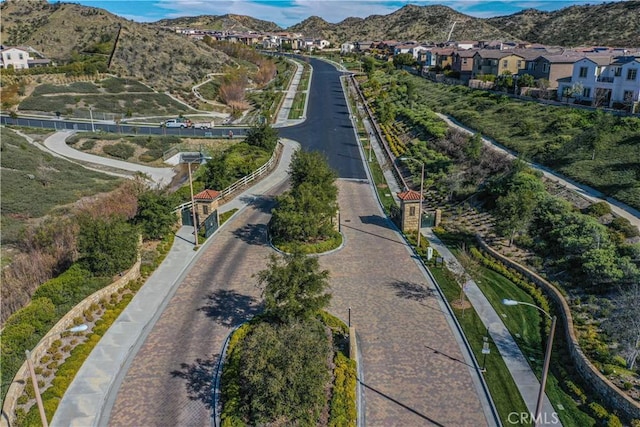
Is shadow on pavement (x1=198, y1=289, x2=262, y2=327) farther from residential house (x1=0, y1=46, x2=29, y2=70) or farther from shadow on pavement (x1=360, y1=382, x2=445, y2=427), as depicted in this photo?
residential house (x1=0, y1=46, x2=29, y2=70)

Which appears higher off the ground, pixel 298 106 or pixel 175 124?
pixel 298 106

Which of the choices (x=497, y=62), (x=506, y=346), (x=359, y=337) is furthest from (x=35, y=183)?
(x=497, y=62)

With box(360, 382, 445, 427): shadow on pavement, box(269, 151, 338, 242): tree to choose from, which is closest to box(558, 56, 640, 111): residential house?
box(269, 151, 338, 242): tree

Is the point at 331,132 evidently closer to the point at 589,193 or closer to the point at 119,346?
the point at 589,193

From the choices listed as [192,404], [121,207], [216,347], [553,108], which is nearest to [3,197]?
[121,207]

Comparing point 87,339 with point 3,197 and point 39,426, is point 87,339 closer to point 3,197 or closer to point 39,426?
point 39,426

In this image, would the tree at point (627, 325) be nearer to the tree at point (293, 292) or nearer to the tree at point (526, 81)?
the tree at point (293, 292)
